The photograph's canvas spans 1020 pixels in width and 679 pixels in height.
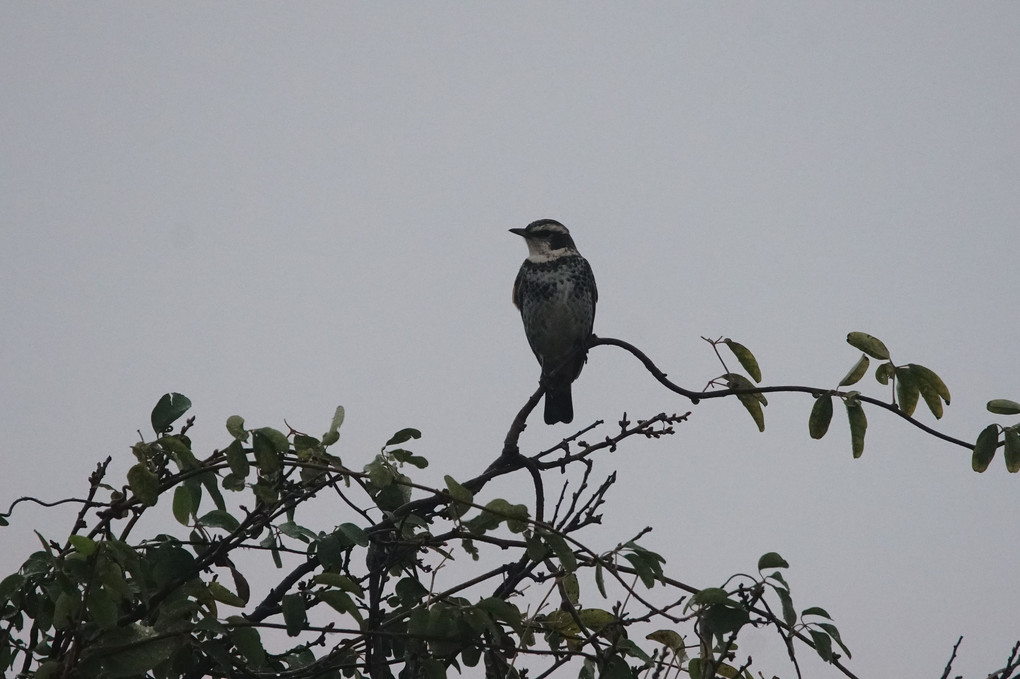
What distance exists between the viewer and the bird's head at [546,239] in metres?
6.25

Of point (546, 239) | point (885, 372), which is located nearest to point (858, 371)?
point (885, 372)

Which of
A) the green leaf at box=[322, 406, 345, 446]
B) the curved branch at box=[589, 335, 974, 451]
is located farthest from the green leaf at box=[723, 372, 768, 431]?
the green leaf at box=[322, 406, 345, 446]

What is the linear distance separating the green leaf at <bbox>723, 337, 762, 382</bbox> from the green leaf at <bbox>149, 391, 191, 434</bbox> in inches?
60.4

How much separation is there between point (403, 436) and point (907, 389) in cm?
138

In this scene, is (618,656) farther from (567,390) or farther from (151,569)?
(567,390)

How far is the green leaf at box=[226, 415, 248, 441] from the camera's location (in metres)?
2.29

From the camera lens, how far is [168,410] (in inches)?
96.0

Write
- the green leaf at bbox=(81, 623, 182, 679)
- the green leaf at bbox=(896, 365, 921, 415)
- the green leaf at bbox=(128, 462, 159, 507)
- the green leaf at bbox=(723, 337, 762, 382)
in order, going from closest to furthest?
the green leaf at bbox=(81, 623, 182, 679) → the green leaf at bbox=(128, 462, 159, 507) → the green leaf at bbox=(896, 365, 921, 415) → the green leaf at bbox=(723, 337, 762, 382)

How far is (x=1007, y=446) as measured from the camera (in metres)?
2.63

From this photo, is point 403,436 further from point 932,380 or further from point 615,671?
point 932,380

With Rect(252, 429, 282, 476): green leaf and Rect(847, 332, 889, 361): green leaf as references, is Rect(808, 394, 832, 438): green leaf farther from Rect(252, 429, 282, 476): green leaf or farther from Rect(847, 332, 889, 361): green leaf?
Rect(252, 429, 282, 476): green leaf

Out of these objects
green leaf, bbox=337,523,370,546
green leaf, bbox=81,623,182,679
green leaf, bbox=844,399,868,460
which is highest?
green leaf, bbox=844,399,868,460

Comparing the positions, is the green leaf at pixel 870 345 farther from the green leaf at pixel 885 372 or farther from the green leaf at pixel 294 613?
the green leaf at pixel 294 613

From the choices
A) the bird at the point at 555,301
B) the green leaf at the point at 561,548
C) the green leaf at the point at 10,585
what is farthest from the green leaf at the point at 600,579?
the bird at the point at 555,301
